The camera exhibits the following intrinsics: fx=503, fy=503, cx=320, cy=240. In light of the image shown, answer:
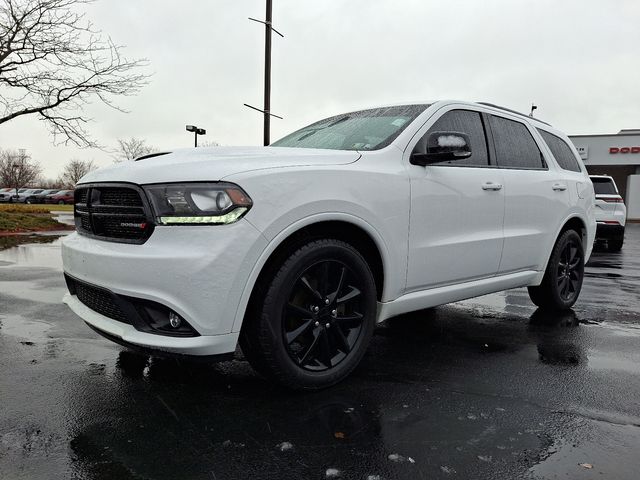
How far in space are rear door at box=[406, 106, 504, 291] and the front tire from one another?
491mm

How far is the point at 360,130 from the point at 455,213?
907 mm

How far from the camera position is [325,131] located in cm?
399

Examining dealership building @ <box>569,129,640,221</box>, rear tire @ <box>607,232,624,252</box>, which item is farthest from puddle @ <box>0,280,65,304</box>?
dealership building @ <box>569,129,640,221</box>

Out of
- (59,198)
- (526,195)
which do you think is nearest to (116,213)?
(526,195)

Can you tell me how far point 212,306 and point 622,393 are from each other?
2.47 meters

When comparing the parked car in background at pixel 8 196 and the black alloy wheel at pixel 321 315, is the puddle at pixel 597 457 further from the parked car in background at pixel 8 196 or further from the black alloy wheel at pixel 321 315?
the parked car in background at pixel 8 196

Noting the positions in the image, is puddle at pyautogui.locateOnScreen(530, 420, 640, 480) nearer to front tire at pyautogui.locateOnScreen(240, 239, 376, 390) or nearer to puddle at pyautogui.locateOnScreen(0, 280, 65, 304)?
Answer: front tire at pyautogui.locateOnScreen(240, 239, 376, 390)

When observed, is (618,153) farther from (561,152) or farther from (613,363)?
(613,363)

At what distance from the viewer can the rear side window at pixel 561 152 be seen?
4.94 metres

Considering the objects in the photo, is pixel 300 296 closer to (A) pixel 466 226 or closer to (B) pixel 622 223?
(A) pixel 466 226

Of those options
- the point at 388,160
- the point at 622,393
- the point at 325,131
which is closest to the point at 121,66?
the point at 325,131

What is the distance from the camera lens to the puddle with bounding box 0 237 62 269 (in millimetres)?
8039

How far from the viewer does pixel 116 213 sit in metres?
2.70

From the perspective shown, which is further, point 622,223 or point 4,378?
point 622,223
